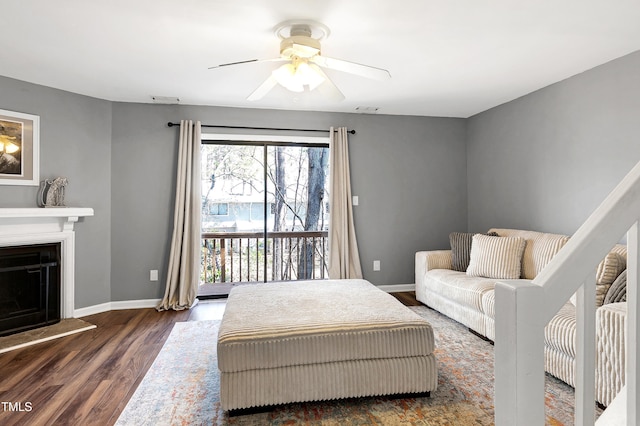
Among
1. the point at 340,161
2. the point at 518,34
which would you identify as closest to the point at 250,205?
the point at 340,161

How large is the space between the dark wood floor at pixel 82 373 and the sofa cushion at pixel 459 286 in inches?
94.9

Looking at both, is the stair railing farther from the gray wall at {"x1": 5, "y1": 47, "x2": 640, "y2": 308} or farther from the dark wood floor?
the gray wall at {"x1": 5, "y1": 47, "x2": 640, "y2": 308}

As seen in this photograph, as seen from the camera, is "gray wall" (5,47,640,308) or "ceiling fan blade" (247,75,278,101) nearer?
"ceiling fan blade" (247,75,278,101)

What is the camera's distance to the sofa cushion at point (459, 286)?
2980 mm

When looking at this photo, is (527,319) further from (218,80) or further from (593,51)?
(218,80)

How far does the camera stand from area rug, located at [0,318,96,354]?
287cm

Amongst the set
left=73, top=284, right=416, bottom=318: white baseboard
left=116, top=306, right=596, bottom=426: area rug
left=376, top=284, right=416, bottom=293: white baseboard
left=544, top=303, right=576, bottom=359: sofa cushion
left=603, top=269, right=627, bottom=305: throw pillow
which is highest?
left=603, top=269, right=627, bottom=305: throw pillow

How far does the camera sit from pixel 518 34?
7.89 ft

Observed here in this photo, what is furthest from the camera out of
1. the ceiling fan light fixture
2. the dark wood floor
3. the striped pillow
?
the striped pillow

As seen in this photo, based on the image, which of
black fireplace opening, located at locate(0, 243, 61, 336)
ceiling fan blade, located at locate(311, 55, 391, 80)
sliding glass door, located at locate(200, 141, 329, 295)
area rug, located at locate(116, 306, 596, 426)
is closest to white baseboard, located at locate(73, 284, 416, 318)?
black fireplace opening, located at locate(0, 243, 61, 336)

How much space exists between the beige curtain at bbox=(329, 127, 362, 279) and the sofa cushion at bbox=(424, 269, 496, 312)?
38.4 inches

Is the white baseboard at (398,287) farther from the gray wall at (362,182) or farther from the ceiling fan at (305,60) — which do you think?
the ceiling fan at (305,60)

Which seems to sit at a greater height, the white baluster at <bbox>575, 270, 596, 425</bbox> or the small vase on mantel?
the small vase on mantel

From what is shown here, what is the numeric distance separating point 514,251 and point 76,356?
3.78m
